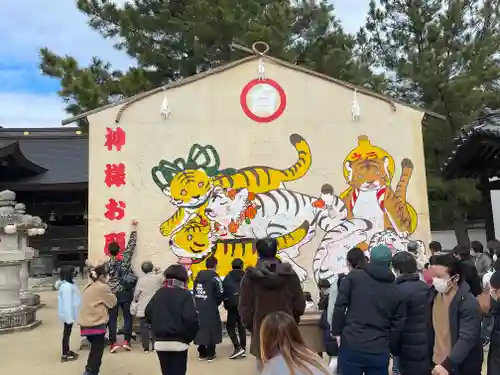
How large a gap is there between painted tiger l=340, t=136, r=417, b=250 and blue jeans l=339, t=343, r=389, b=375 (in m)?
5.79

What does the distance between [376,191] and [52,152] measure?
15.9 meters

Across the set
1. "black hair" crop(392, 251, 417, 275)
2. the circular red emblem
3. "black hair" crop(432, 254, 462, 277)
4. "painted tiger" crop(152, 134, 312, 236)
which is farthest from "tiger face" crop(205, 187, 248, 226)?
"black hair" crop(432, 254, 462, 277)

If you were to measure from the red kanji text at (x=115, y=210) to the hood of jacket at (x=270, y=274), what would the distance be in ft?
16.4

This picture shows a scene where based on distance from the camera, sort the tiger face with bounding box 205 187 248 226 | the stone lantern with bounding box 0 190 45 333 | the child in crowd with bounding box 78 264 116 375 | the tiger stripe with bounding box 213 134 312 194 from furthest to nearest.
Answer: the stone lantern with bounding box 0 190 45 333 → the tiger stripe with bounding box 213 134 312 194 → the tiger face with bounding box 205 187 248 226 → the child in crowd with bounding box 78 264 116 375

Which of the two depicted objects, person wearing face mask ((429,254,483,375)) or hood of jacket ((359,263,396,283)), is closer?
person wearing face mask ((429,254,483,375))

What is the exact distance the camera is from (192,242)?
938 centimetres

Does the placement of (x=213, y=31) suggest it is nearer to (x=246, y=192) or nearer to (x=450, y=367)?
(x=246, y=192)

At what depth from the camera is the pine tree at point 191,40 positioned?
43.1 ft

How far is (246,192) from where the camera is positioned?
9602 mm

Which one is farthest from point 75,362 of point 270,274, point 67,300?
point 270,274

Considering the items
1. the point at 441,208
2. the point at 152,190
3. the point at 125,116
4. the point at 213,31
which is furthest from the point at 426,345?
the point at 441,208

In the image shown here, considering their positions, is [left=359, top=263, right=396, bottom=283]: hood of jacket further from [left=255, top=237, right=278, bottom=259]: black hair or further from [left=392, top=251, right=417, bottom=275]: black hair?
[left=255, top=237, right=278, bottom=259]: black hair

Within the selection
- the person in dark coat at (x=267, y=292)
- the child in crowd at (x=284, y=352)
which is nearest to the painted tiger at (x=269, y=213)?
the person in dark coat at (x=267, y=292)

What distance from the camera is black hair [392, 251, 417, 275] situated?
4.53 meters
